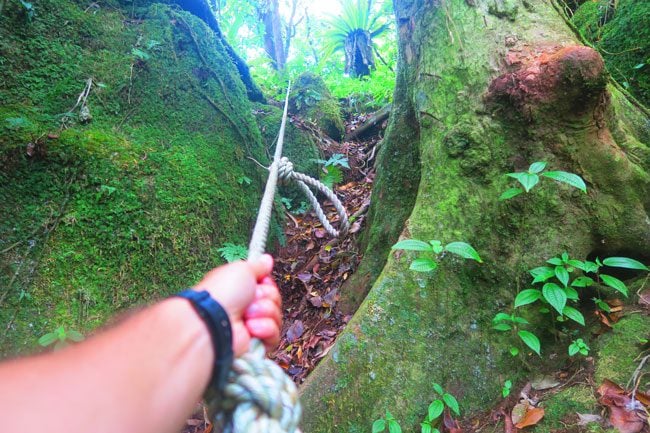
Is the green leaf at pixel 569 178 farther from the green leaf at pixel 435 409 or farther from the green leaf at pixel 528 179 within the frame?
the green leaf at pixel 435 409

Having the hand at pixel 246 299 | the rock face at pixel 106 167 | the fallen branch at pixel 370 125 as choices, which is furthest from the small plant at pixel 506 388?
the fallen branch at pixel 370 125

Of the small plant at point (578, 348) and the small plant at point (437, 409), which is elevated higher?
the small plant at point (578, 348)

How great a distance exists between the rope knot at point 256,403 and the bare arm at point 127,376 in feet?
0.19

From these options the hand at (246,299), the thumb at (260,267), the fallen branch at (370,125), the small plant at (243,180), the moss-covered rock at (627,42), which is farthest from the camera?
the fallen branch at (370,125)

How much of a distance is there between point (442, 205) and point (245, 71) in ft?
13.9

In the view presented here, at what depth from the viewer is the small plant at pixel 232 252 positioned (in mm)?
2866

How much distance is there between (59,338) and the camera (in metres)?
1.97

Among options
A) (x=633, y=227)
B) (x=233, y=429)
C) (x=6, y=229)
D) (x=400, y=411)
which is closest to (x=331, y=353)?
(x=400, y=411)

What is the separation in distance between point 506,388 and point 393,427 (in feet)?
1.79

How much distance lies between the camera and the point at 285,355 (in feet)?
8.92

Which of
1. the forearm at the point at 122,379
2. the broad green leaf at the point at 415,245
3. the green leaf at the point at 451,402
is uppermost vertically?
the forearm at the point at 122,379

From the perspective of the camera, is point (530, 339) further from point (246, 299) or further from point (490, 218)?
point (246, 299)

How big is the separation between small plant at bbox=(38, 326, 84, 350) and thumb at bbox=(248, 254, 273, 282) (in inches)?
57.5

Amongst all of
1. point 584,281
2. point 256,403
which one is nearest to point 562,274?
point 584,281
